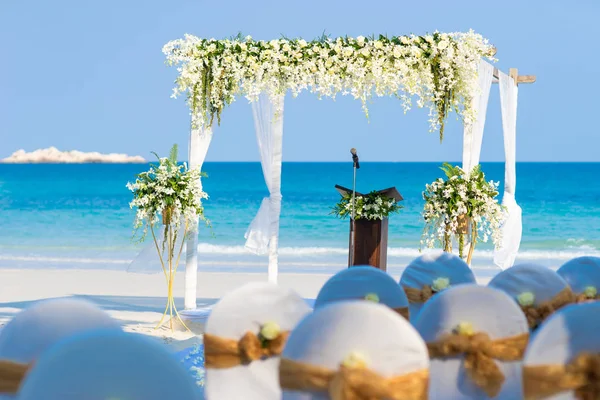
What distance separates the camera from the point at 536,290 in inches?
106

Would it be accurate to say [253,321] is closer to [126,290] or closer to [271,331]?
[271,331]

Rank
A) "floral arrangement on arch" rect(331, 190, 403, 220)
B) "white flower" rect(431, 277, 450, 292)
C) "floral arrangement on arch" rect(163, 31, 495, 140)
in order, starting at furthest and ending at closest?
"floral arrangement on arch" rect(331, 190, 403, 220), "floral arrangement on arch" rect(163, 31, 495, 140), "white flower" rect(431, 277, 450, 292)

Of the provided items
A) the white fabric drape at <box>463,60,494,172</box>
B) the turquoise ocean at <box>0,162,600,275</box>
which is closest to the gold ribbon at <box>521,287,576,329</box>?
the white fabric drape at <box>463,60,494,172</box>

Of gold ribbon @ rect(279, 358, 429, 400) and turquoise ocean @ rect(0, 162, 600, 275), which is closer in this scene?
gold ribbon @ rect(279, 358, 429, 400)

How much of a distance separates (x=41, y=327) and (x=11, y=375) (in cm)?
12

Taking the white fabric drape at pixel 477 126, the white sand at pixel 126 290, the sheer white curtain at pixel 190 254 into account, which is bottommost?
the white sand at pixel 126 290

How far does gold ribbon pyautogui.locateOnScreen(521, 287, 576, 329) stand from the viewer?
2.65 meters

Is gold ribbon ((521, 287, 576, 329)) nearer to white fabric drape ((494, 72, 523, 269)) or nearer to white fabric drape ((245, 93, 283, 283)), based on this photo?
white fabric drape ((245, 93, 283, 283))

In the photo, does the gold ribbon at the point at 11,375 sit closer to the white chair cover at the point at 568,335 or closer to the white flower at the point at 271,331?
the white flower at the point at 271,331

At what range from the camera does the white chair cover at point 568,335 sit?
5.69ft

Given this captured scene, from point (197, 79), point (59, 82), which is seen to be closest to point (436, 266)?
point (197, 79)

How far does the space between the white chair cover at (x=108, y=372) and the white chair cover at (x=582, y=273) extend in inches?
84.2

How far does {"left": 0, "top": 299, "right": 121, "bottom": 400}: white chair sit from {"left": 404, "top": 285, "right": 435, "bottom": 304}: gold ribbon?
5.08 feet

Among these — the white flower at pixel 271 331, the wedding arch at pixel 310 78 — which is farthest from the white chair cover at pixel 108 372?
the wedding arch at pixel 310 78
